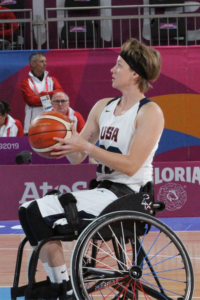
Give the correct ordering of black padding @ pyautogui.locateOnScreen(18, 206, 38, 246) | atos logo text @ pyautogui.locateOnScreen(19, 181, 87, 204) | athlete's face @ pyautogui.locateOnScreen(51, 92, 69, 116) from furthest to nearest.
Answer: athlete's face @ pyautogui.locateOnScreen(51, 92, 69, 116) < atos logo text @ pyautogui.locateOnScreen(19, 181, 87, 204) < black padding @ pyautogui.locateOnScreen(18, 206, 38, 246)

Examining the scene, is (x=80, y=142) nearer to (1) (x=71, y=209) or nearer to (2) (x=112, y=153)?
(2) (x=112, y=153)

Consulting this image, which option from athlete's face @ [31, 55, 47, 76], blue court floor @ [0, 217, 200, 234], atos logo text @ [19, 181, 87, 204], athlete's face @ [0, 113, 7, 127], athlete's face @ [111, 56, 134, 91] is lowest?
blue court floor @ [0, 217, 200, 234]

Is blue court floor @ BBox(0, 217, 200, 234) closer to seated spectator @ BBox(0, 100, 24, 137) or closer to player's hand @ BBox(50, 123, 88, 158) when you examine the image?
seated spectator @ BBox(0, 100, 24, 137)

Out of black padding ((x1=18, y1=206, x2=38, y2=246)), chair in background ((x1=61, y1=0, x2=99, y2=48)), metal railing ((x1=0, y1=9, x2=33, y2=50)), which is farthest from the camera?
chair in background ((x1=61, y1=0, x2=99, y2=48))

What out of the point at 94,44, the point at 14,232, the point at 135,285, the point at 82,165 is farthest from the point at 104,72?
the point at 135,285

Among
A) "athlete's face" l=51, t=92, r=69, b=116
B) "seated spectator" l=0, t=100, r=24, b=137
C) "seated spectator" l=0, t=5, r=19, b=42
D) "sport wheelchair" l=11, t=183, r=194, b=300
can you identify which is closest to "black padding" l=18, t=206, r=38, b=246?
"sport wheelchair" l=11, t=183, r=194, b=300

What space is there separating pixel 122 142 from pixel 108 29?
5.78 m

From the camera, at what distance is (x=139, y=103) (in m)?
2.50

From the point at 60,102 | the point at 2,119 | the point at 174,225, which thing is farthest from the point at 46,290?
the point at 2,119

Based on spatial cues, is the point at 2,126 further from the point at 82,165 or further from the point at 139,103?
the point at 139,103

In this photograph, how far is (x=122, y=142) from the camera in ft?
7.95

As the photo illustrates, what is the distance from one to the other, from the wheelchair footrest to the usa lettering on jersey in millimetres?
705

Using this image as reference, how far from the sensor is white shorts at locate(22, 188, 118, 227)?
2230 mm

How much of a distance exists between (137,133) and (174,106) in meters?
4.89
